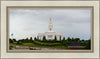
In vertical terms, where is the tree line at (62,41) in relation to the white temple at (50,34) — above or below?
below

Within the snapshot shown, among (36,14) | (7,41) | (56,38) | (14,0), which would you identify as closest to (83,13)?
(56,38)

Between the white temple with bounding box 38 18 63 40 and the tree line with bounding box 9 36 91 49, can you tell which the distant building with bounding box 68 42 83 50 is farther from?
the white temple with bounding box 38 18 63 40

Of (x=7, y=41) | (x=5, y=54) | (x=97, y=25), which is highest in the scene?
(x=97, y=25)

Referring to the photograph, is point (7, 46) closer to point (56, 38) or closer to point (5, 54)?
point (5, 54)

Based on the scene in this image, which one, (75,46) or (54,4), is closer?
(54,4)

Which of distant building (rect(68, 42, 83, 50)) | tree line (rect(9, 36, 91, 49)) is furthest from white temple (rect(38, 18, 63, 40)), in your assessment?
distant building (rect(68, 42, 83, 50))

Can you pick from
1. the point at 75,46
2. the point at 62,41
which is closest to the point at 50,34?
the point at 62,41

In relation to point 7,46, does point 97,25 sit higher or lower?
higher

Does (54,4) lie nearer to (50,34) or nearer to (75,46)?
(50,34)

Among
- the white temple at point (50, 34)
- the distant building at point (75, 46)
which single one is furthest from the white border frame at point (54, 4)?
the white temple at point (50, 34)

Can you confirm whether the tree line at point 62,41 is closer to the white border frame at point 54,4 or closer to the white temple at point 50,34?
the white temple at point 50,34

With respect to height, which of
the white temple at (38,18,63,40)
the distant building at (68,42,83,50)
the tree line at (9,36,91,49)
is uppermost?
the white temple at (38,18,63,40)
